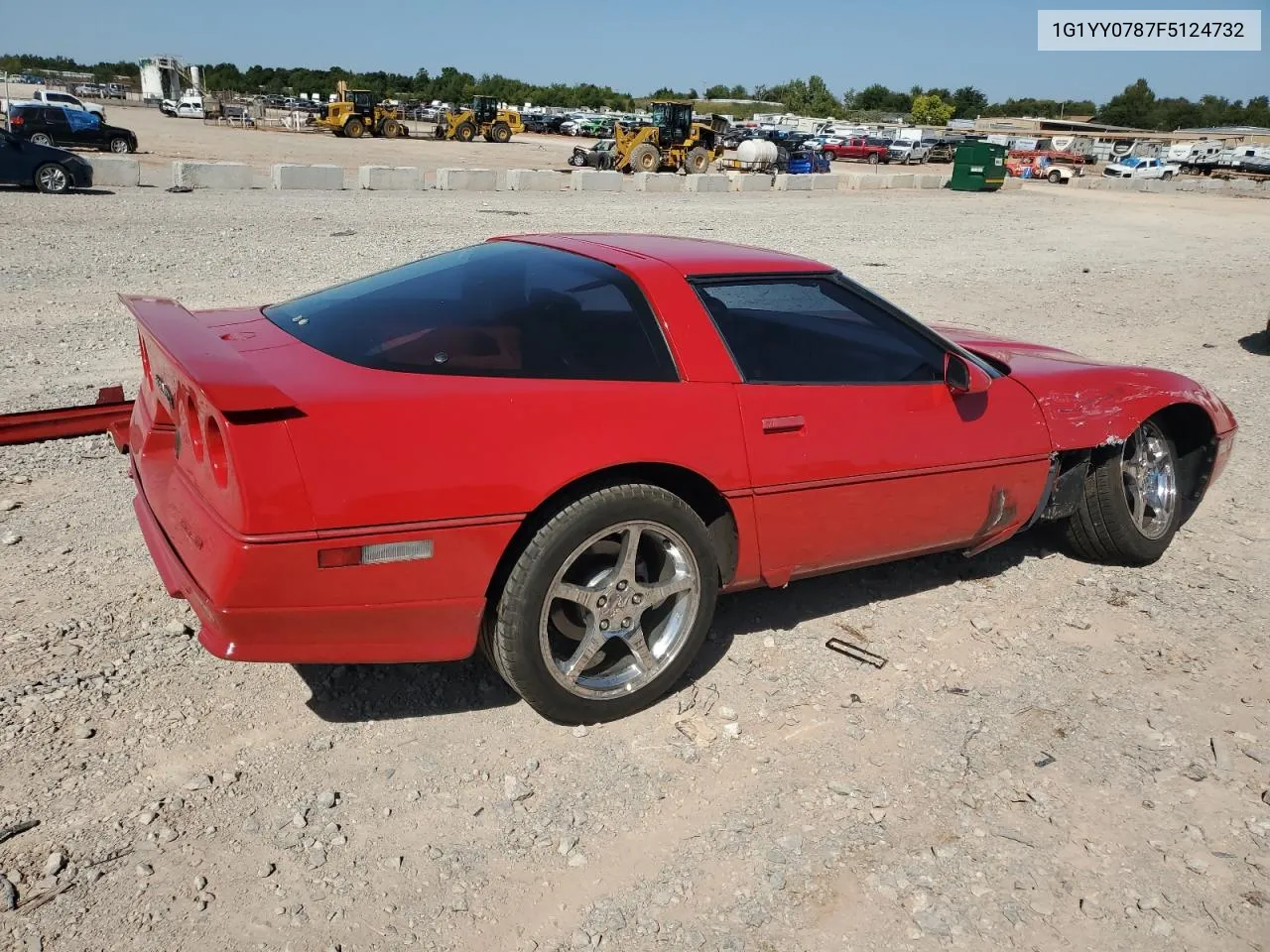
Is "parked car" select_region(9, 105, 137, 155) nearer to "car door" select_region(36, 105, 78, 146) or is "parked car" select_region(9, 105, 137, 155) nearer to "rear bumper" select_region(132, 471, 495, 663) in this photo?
"car door" select_region(36, 105, 78, 146)

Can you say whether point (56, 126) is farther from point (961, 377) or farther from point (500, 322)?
point (961, 377)

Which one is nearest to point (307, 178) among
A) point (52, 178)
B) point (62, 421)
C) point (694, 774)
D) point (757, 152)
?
point (52, 178)

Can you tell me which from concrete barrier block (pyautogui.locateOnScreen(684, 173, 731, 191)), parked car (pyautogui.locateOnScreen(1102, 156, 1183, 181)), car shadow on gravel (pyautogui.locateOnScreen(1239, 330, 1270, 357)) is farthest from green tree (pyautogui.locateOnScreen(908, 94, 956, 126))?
car shadow on gravel (pyautogui.locateOnScreen(1239, 330, 1270, 357))

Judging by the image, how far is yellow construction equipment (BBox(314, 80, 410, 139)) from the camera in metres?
46.7

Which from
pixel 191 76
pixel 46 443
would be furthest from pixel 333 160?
pixel 191 76

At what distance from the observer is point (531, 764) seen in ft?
10.1

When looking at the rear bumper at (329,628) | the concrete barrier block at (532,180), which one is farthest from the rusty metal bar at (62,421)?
the concrete barrier block at (532,180)

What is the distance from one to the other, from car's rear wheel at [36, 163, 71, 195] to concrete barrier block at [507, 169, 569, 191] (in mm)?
9709

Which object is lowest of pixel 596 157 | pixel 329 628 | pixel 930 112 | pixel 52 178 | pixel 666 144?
pixel 329 628

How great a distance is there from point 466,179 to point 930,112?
94043 mm

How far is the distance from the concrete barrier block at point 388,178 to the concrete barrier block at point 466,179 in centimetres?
55

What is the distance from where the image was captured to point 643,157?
33250mm

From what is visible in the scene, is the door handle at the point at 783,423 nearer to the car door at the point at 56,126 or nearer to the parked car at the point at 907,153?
the car door at the point at 56,126

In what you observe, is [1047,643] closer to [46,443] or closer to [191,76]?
[46,443]
